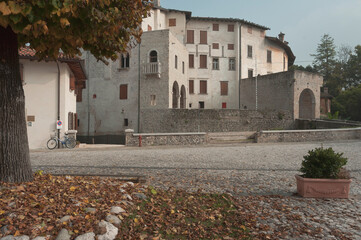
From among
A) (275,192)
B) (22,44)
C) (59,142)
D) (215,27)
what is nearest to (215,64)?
(215,27)

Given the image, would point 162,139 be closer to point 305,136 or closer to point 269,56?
point 305,136

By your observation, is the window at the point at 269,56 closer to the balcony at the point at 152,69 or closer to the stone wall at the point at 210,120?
the stone wall at the point at 210,120

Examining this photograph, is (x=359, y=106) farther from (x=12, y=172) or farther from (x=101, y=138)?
(x=12, y=172)

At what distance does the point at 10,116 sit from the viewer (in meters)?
4.60

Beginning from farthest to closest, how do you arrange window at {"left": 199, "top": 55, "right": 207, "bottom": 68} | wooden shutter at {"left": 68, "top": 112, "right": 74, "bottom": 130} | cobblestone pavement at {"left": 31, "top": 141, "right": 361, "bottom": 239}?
1. window at {"left": 199, "top": 55, "right": 207, "bottom": 68}
2. wooden shutter at {"left": 68, "top": 112, "right": 74, "bottom": 130}
3. cobblestone pavement at {"left": 31, "top": 141, "right": 361, "bottom": 239}

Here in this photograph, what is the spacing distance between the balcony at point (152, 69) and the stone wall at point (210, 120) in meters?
3.83

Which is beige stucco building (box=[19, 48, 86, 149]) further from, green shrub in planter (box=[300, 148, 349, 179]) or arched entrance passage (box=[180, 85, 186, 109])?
arched entrance passage (box=[180, 85, 186, 109])

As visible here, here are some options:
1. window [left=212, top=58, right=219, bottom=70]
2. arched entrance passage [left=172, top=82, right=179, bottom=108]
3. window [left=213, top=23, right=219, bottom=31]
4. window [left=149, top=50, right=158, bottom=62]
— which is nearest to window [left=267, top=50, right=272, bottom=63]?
window [left=212, top=58, right=219, bottom=70]

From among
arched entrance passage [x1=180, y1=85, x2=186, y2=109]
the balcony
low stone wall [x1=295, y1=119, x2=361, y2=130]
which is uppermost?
the balcony

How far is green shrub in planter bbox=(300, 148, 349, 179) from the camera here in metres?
5.23

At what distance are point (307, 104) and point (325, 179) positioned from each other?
29963 millimetres

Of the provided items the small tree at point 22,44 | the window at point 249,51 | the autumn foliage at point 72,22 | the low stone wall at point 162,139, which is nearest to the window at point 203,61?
the window at point 249,51

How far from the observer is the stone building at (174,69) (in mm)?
28234

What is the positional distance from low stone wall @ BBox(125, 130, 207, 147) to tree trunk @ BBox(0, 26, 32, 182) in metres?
13.2
